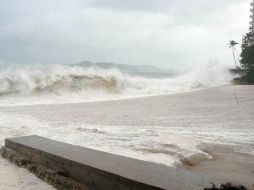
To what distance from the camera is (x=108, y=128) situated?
369 inches

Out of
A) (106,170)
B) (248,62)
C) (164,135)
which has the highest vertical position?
(248,62)

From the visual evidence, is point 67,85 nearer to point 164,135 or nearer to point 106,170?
point 164,135

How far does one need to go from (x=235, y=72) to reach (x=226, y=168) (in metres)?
39.9

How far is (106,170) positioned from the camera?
13.6ft

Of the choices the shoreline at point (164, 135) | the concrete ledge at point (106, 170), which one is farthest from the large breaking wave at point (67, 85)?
the concrete ledge at point (106, 170)

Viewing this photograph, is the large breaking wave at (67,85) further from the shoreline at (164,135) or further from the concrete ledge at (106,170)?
the concrete ledge at (106,170)

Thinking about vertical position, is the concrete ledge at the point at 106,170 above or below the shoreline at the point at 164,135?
above

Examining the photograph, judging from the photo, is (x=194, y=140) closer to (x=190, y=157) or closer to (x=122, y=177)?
(x=190, y=157)

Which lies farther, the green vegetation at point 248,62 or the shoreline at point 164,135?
the green vegetation at point 248,62

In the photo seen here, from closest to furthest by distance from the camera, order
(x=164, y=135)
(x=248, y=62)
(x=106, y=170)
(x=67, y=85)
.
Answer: (x=106, y=170) → (x=164, y=135) → (x=67, y=85) → (x=248, y=62)

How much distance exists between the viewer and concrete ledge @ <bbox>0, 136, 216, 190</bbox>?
3707mm

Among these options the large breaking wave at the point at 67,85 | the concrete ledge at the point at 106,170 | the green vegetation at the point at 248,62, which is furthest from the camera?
the green vegetation at the point at 248,62

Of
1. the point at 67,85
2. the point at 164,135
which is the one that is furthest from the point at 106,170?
the point at 67,85

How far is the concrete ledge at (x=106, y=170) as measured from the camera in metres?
3.71
